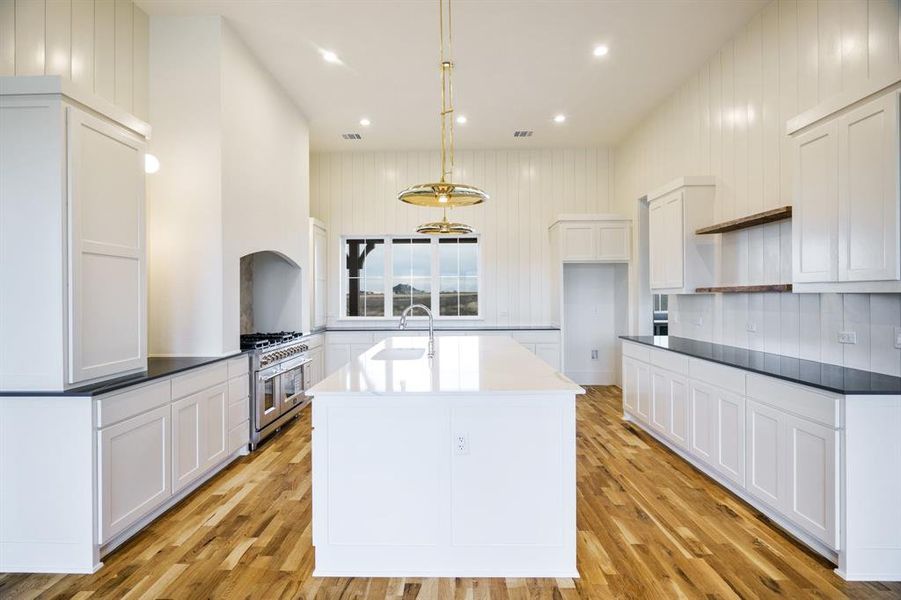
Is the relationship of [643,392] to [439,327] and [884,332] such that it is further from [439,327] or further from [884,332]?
[439,327]

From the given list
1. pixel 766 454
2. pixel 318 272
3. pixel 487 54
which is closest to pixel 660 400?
pixel 766 454

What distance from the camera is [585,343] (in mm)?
6566

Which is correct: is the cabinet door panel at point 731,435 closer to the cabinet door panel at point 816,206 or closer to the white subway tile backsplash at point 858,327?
the white subway tile backsplash at point 858,327

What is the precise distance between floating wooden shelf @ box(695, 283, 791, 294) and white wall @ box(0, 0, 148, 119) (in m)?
4.64

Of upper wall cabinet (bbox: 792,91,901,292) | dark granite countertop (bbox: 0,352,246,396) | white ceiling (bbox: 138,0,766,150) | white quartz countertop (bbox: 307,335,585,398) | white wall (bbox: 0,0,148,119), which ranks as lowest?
dark granite countertop (bbox: 0,352,246,396)

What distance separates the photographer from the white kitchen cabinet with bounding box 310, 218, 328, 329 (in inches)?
233

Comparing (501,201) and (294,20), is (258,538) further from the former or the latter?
(501,201)

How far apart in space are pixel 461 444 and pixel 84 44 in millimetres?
3401

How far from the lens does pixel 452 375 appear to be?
95.3 inches

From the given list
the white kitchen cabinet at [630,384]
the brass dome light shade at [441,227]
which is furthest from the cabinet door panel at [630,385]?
the brass dome light shade at [441,227]

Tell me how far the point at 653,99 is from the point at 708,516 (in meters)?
4.23

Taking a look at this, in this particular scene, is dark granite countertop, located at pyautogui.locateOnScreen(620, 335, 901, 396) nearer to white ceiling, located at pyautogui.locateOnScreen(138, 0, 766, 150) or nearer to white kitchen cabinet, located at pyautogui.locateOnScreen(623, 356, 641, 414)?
white kitchen cabinet, located at pyautogui.locateOnScreen(623, 356, 641, 414)

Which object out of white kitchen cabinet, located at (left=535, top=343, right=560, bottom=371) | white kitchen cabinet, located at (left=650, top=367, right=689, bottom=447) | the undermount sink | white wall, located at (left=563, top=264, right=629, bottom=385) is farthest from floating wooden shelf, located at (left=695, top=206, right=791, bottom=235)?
white wall, located at (left=563, top=264, right=629, bottom=385)

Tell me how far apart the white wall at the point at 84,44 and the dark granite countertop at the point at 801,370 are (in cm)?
448
